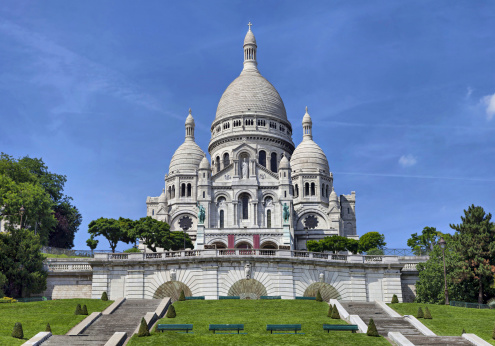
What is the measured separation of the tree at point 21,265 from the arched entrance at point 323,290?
64.7ft

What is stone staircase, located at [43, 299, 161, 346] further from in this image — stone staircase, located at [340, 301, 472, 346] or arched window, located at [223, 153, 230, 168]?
arched window, located at [223, 153, 230, 168]

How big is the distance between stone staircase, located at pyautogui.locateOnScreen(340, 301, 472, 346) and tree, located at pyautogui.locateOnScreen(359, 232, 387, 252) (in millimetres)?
49259

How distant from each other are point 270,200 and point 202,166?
40.1 feet

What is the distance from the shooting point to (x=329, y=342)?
97.6ft

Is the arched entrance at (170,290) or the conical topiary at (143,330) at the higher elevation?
the arched entrance at (170,290)

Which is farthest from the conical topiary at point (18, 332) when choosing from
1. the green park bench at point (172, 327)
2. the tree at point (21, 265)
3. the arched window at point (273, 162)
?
the arched window at point (273, 162)

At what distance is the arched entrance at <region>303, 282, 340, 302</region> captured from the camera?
46.3 meters

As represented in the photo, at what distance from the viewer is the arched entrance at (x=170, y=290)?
1812 inches

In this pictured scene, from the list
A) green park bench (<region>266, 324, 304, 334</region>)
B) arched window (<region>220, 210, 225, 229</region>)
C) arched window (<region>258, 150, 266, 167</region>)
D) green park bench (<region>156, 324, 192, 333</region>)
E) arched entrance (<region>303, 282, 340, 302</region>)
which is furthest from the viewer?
arched window (<region>258, 150, 266, 167</region>)

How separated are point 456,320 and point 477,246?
483 inches

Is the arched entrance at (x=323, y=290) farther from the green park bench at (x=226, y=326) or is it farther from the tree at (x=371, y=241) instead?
the tree at (x=371, y=241)

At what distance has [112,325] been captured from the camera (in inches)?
1358

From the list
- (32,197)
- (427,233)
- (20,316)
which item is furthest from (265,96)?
(20,316)

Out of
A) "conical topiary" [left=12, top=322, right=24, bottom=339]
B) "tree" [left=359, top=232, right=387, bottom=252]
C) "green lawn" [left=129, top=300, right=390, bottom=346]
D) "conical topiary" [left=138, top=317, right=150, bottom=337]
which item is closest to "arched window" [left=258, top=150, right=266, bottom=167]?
"tree" [left=359, top=232, right=387, bottom=252]
